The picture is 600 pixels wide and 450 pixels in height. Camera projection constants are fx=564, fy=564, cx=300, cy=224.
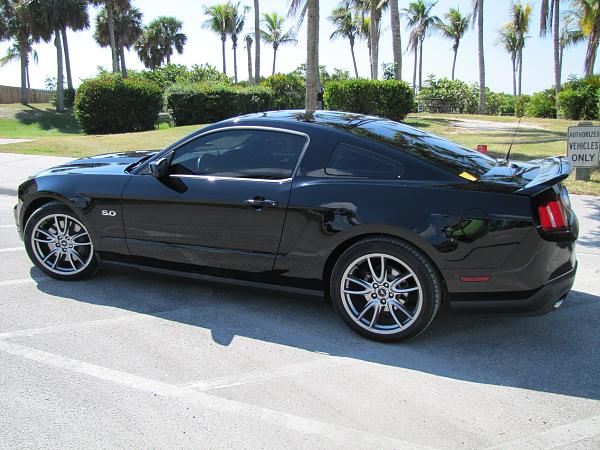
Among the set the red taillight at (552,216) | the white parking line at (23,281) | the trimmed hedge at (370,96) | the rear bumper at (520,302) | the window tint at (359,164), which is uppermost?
the trimmed hedge at (370,96)

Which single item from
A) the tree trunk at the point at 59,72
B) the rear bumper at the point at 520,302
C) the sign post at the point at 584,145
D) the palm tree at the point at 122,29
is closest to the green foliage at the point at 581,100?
the sign post at the point at 584,145

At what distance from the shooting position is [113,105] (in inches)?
862

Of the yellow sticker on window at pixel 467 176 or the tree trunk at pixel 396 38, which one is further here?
the tree trunk at pixel 396 38

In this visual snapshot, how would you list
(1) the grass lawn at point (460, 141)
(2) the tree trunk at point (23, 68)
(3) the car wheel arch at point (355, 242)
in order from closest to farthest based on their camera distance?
1. (3) the car wheel arch at point (355, 242)
2. (1) the grass lawn at point (460, 141)
3. (2) the tree trunk at point (23, 68)

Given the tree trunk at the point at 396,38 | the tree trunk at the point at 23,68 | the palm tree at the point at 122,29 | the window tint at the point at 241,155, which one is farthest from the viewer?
the palm tree at the point at 122,29

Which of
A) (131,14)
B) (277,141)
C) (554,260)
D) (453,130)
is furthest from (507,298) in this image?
(131,14)

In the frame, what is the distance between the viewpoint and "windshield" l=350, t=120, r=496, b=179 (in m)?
3.99

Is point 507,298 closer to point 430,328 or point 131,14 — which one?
point 430,328

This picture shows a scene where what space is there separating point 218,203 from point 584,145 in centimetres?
693

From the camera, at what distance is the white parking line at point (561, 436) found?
282cm

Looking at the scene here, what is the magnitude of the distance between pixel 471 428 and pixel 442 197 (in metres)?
1.44

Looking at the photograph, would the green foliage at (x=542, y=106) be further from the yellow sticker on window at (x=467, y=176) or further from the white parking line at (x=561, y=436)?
the white parking line at (x=561, y=436)

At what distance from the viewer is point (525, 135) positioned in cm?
1795

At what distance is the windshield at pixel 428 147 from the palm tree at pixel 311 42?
10.8m
